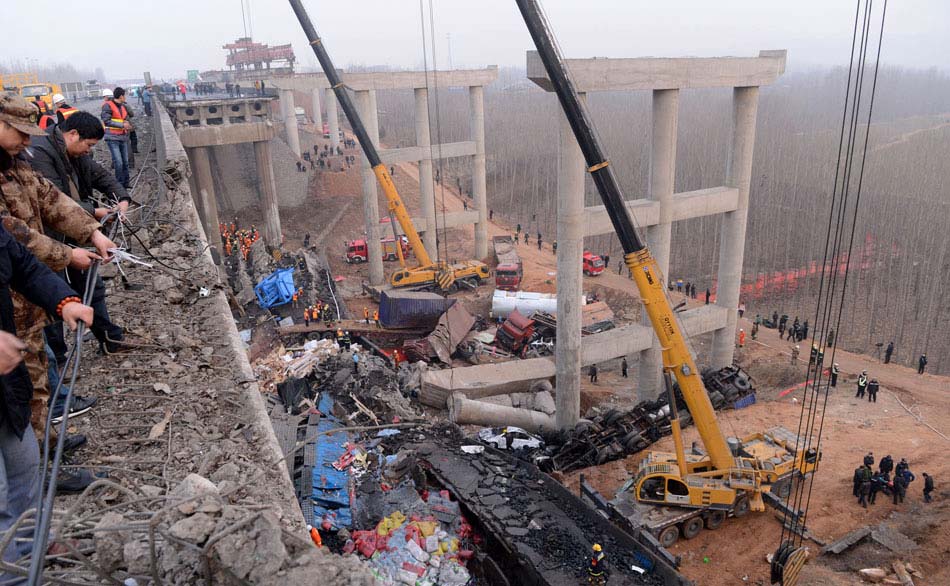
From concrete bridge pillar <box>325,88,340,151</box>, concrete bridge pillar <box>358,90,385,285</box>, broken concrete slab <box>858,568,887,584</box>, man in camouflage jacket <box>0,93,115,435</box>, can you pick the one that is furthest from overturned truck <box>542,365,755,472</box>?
concrete bridge pillar <box>325,88,340,151</box>

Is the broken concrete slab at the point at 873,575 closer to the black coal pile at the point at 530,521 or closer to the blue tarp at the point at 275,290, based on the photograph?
the black coal pile at the point at 530,521

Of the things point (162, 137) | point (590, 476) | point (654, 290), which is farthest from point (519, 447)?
point (162, 137)

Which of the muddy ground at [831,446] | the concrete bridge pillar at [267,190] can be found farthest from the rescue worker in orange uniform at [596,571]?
the concrete bridge pillar at [267,190]

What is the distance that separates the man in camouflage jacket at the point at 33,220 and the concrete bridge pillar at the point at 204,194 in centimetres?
2347

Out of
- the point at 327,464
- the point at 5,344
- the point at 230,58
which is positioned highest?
the point at 230,58

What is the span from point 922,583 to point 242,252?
2691cm

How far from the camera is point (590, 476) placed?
14.3 meters

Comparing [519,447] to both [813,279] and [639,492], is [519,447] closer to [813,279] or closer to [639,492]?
[639,492]

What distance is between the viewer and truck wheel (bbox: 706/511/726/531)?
12110 mm

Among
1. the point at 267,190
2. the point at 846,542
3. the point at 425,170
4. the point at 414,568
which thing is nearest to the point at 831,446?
the point at 846,542

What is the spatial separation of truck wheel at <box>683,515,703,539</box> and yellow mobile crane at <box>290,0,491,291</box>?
16.5 metres

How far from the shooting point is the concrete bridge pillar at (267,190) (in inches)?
1227

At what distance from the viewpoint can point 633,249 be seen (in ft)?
37.4

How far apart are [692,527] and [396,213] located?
17.1m
